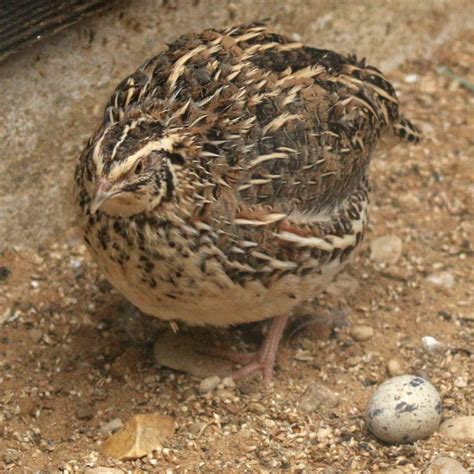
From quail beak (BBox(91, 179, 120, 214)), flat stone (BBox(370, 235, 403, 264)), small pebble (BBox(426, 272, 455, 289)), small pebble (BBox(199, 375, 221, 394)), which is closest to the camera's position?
quail beak (BBox(91, 179, 120, 214))

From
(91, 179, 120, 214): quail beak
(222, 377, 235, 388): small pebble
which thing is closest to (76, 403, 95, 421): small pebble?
(222, 377, 235, 388): small pebble

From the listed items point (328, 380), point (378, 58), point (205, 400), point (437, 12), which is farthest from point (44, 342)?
point (437, 12)

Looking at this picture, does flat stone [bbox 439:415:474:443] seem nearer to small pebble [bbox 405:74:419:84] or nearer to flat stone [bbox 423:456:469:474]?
flat stone [bbox 423:456:469:474]

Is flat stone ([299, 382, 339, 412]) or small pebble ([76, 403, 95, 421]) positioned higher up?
small pebble ([76, 403, 95, 421])

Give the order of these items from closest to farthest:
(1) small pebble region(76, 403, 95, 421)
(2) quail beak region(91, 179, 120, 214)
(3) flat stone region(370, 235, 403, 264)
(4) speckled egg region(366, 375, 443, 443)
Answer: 1. (2) quail beak region(91, 179, 120, 214)
2. (4) speckled egg region(366, 375, 443, 443)
3. (1) small pebble region(76, 403, 95, 421)
4. (3) flat stone region(370, 235, 403, 264)

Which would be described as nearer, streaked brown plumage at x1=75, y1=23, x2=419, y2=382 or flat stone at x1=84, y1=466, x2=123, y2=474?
streaked brown plumage at x1=75, y1=23, x2=419, y2=382

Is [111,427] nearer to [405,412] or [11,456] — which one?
[11,456]

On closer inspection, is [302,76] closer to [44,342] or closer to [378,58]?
[44,342]
